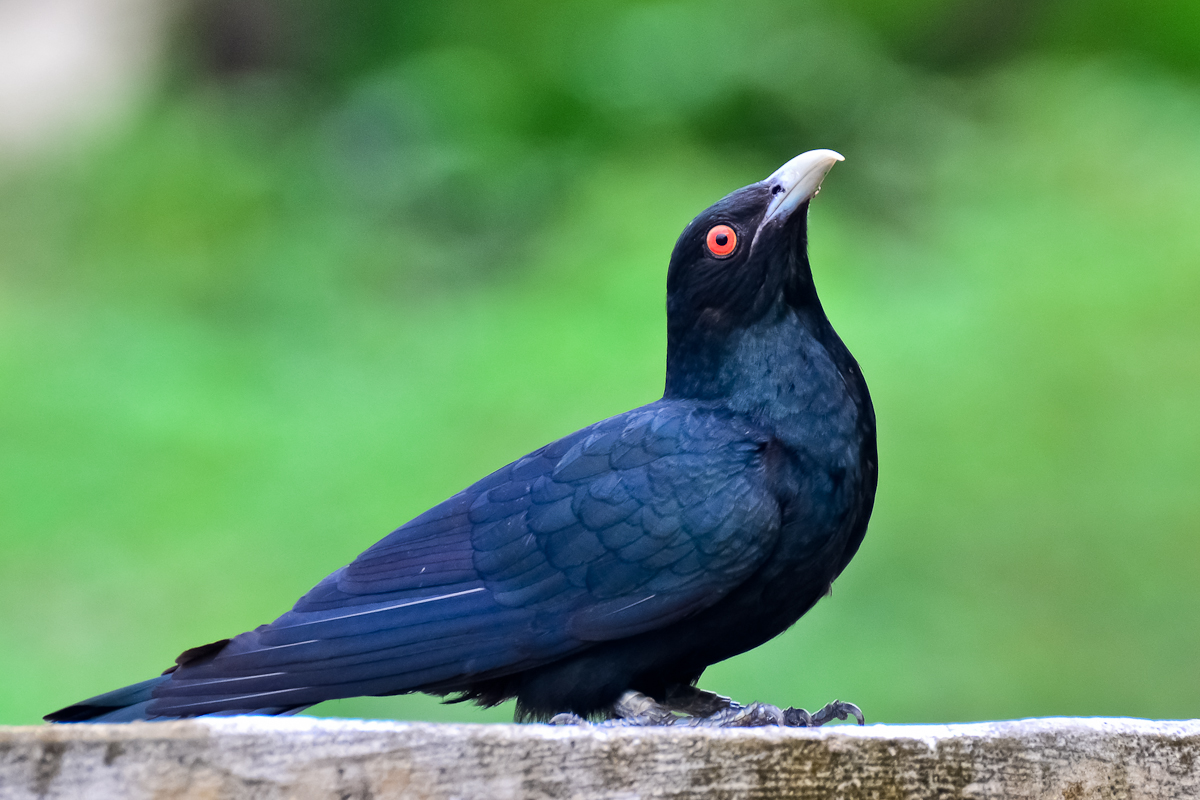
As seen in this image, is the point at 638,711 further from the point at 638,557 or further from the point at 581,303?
the point at 581,303

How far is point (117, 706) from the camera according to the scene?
2.68m

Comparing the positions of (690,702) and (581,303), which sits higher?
(581,303)

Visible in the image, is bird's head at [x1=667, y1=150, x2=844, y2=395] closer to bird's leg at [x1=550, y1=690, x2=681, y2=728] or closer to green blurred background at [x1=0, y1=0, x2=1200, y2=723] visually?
bird's leg at [x1=550, y1=690, x2=681, y2=728]

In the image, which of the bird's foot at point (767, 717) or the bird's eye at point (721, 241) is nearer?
the bird's foot at point (767, 717)

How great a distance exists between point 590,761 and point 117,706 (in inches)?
44.1

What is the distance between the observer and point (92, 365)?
24.7 ft

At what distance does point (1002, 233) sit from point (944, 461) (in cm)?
200

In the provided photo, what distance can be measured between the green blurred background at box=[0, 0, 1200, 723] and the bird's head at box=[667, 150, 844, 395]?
2.85m

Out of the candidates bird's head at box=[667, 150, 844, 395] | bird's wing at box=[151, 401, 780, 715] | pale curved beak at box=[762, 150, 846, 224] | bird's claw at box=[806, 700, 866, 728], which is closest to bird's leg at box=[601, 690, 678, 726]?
bird's wing at box=[151, 401, 780, 715]

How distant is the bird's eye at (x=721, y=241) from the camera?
120 inches

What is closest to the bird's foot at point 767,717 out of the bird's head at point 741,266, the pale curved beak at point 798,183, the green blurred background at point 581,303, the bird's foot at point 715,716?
the bird's foot at point 715,716

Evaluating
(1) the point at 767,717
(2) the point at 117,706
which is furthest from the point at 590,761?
(2) the point at 117,706

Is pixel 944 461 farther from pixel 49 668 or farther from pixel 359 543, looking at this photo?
pixel 49 668

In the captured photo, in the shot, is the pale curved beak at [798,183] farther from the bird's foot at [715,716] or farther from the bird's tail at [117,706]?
the bird's tail at [117,706]
